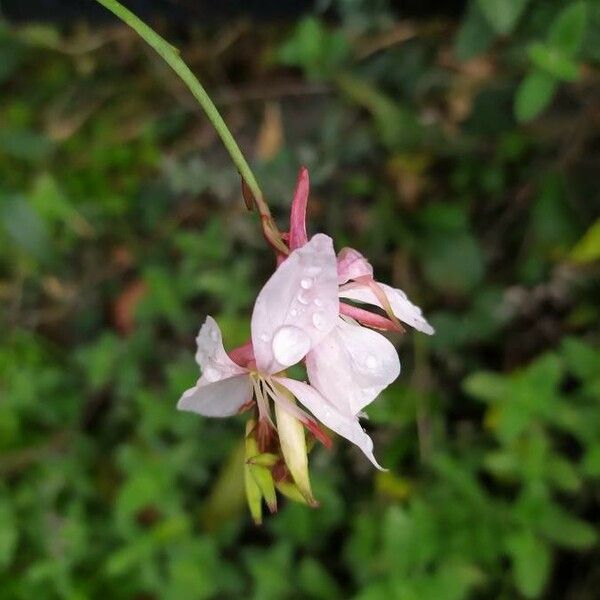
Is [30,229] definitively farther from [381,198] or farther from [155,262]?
[381,198]

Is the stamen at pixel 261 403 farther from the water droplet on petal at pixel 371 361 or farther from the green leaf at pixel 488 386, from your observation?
the green leaf at pixel 488 386

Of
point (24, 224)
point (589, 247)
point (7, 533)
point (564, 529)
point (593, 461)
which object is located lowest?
point (7, 533)

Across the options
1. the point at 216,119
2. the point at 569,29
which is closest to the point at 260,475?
the point at 216,119

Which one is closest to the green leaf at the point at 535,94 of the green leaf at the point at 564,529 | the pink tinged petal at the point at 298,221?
the green leaf at the point at 564,529

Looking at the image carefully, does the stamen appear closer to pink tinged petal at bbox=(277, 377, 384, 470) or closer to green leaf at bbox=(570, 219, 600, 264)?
pink tinged petal at bbox=(277, 377, 384, 470)

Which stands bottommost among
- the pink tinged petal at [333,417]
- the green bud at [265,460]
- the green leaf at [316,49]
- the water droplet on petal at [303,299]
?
the green leaf at [316,49]

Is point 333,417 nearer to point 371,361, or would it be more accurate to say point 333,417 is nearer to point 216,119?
point 371,361

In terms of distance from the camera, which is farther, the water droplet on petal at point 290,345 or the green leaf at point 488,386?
the green leaf at point 488,386
